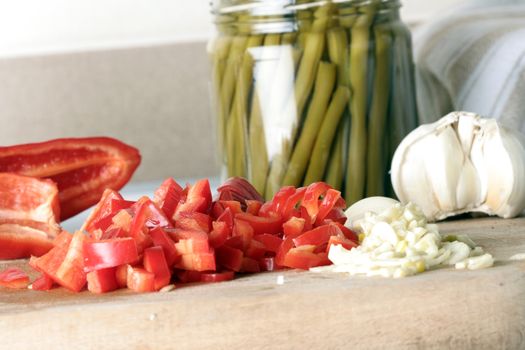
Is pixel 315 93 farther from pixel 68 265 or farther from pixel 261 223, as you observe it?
pixel 68 265

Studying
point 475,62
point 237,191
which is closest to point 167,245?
point 237,191

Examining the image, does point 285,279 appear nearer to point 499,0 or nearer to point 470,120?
point 470,120

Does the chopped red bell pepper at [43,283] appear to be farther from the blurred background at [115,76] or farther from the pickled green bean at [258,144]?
the blurred background at [115,76]

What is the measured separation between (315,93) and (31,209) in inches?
18.8

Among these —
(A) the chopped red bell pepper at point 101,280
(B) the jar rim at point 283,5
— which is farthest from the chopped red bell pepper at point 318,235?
(B) the jar rim at point 283,5

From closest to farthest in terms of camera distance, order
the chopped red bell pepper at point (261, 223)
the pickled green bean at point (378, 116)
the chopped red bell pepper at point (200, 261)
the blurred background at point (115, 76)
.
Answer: the chopped red bell pepper at point (200, 261) → the chopped red bell pepper at point (261, 223) → the pickled green bean at point (378, 116) → the blurred background at point (115, 76)

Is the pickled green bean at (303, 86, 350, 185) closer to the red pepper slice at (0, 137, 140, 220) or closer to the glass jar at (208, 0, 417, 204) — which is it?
the glass jar at (208, 0, 417, 204)

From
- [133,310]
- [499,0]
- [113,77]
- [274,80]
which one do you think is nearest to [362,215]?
[274,80]

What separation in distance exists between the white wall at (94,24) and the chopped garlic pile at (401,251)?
1124mm

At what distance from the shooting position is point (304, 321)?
1101 mm

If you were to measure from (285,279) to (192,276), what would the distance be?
4.4 inches

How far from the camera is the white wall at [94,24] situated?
2.30 meters

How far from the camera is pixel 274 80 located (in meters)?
1.61

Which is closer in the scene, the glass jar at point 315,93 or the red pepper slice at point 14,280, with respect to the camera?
the red pepper slice at point 14,280
